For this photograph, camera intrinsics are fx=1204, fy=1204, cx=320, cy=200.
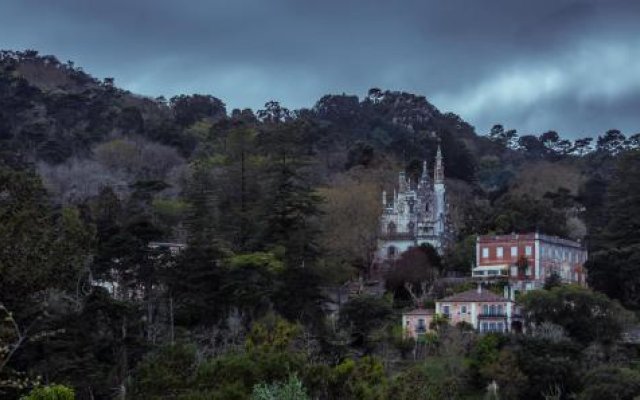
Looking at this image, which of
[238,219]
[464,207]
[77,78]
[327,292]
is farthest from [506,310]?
[77,78]

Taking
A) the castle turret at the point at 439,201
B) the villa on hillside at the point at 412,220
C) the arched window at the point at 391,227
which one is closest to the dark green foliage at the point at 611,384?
the villa on hillside at the point at 412,220

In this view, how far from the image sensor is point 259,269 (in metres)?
50.8

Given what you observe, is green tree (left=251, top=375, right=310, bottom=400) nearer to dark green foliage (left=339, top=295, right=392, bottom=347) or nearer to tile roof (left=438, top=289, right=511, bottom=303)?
dark green foliage (left=339, top=295, right=392, bottom=347)

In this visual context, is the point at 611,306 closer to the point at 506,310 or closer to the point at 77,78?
the point at 506,310

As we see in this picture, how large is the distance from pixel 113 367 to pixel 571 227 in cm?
3632

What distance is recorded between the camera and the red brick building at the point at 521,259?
59.2m

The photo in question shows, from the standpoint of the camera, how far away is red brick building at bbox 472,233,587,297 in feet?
194

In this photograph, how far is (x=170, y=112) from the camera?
339 feet

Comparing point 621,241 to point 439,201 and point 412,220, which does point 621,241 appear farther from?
point 412,220

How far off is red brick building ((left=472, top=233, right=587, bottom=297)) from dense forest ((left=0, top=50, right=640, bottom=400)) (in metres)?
1.52

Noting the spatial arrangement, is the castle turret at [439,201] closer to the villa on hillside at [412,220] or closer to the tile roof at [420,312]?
the villa on hillside at [412,220]

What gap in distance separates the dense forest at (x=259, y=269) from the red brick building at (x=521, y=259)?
5.00 feet

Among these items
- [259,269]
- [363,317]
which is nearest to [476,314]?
[363,317]

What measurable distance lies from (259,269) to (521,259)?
599 inches
